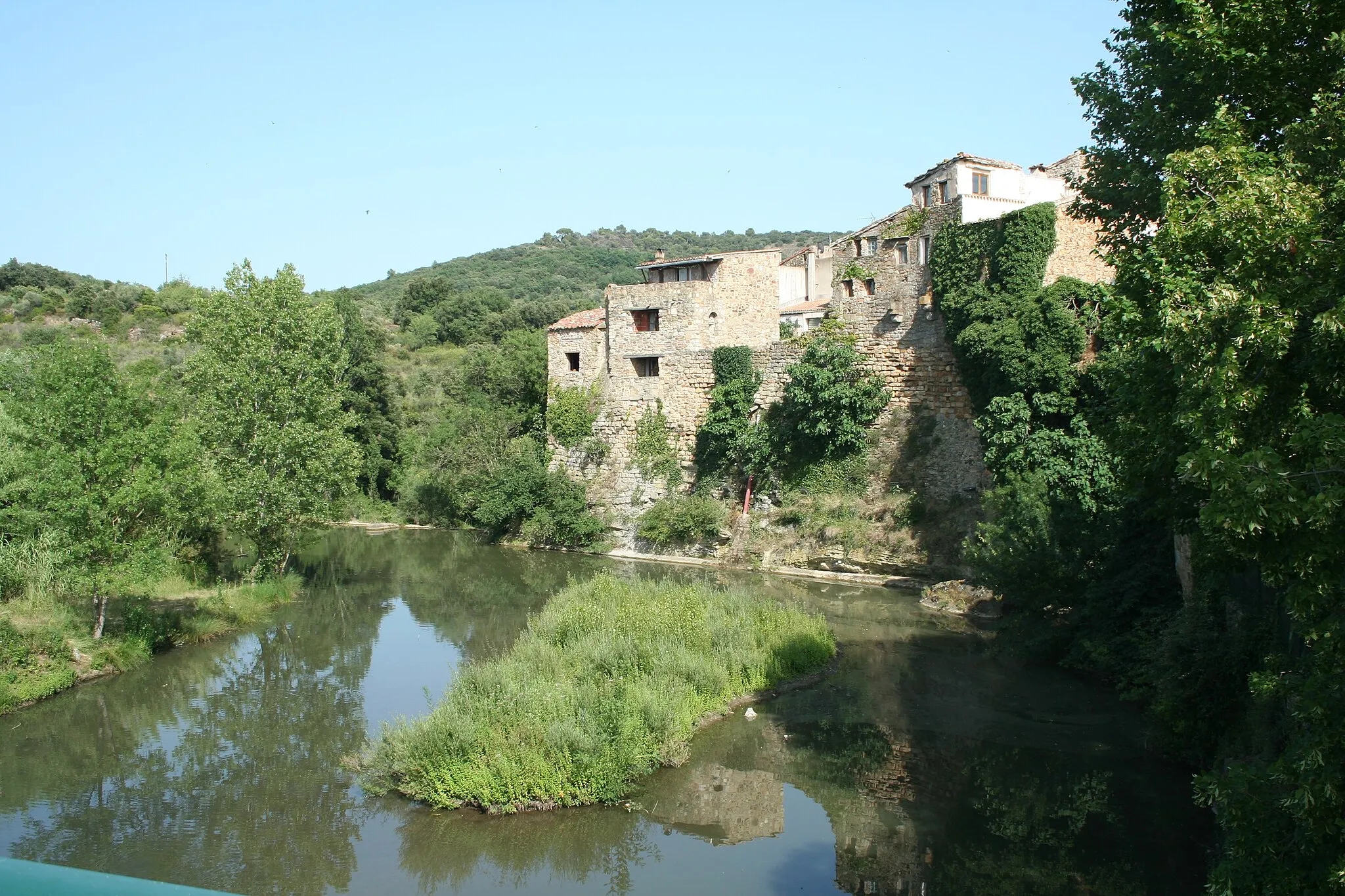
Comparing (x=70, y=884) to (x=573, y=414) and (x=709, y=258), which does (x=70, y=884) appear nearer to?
(x=709, y=258)

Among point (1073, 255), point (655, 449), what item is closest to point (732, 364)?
point (655, 449)

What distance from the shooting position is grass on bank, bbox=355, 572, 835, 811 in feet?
34.9

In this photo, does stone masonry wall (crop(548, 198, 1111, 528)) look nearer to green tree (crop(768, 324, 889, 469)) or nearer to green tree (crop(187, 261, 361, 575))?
green tree (crop(768, 324, 889, 469))

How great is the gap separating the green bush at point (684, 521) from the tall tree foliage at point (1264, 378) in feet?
60.1

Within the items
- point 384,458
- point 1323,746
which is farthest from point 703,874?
point 384,458

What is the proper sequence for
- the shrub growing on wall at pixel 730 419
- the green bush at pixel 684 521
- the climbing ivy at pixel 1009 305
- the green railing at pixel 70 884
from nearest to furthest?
the green railing at pixel 70 884, the climbing ivy at pixel 1009 305, the green bush at pixel 684 521, the shrub growing on wall at pixel 730 419

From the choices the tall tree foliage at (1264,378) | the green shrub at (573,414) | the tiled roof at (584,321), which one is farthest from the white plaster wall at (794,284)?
the tall tree foliage at (1264,378)

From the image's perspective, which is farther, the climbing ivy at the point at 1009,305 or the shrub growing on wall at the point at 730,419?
the shrub growing on wall at the point at 730,419

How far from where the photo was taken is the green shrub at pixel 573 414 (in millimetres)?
30922

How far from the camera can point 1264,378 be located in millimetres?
6488

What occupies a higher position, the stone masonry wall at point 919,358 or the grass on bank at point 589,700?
the stone masonry wall at point 919,358

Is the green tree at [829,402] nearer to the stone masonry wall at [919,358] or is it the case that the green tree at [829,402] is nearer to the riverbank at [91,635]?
the stone masonry wall at [919,358]

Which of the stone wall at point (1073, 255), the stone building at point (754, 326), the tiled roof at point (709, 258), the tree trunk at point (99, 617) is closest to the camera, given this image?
the tree trunk at point (99, 617)

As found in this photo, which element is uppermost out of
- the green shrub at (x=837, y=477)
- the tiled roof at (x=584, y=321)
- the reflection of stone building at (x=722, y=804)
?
the tiled roof at (x=584, y=321)
